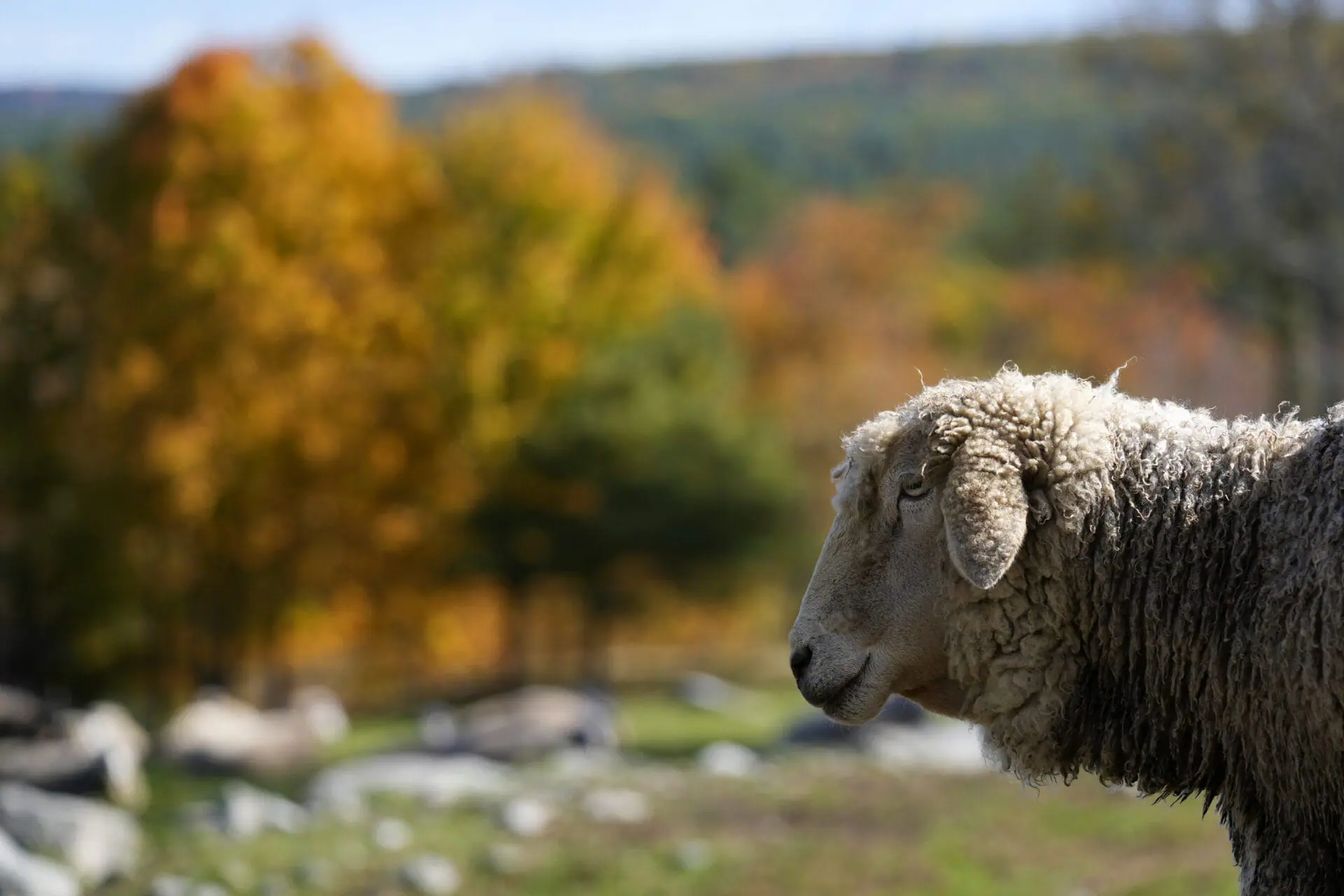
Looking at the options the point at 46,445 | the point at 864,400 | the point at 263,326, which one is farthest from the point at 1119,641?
the point at 864,400

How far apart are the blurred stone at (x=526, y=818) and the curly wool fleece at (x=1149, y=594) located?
7.53 m

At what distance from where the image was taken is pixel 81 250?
92.3ft

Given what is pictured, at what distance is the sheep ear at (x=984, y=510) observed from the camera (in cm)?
393

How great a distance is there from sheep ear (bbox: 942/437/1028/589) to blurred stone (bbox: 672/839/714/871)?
6.73 meters

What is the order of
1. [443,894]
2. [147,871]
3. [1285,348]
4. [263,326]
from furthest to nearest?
[1285,348] → [263,326] → [147,871] → [443,894]

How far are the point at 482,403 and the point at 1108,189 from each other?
51.3 ft

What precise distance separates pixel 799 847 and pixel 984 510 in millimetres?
7264

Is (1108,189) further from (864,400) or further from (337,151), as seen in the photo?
(337,151)

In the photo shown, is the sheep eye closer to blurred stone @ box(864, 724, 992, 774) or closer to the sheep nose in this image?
the sheep nose

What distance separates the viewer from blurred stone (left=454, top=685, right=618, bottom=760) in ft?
58.4

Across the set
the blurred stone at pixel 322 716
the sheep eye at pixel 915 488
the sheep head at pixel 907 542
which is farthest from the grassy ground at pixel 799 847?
the blurred stone at pixel 322 716

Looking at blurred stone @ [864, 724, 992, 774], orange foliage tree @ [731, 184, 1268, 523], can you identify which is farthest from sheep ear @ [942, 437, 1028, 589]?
orange foliage tree @ [731, 184, 1268, 523]

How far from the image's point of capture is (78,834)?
12.2 meters

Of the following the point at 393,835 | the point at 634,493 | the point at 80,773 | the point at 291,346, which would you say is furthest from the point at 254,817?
the point at 634,493
